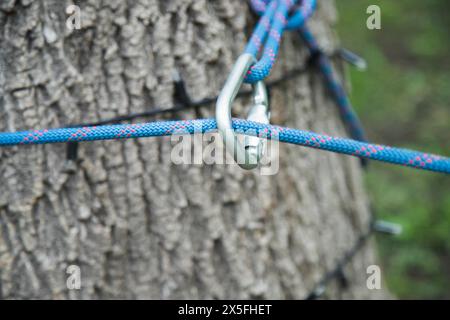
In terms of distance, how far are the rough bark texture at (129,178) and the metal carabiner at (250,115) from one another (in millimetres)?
174

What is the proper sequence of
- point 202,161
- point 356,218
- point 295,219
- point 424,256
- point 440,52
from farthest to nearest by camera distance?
point 440,52
point 424,256
point 356,218
point 295,219
point 202,161

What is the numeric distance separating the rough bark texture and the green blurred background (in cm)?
117

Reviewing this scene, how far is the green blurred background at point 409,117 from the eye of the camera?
196cm

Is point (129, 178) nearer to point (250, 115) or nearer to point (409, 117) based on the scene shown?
point (250, 115)

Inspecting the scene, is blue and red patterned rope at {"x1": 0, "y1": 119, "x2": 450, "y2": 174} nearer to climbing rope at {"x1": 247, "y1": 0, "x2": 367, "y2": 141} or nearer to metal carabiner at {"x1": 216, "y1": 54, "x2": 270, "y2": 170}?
metal carabiner at {"x1": 216, "y1": 54, "x2": 270, "y2": 170}

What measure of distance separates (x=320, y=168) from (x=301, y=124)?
117 mm

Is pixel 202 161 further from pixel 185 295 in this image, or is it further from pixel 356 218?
pixel 356 218

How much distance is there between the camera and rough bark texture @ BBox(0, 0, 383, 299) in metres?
0.78

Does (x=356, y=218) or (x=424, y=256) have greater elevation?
(x=356, y=218)

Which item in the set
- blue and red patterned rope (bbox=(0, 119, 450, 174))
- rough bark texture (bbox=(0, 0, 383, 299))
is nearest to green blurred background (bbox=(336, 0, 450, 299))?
rough bark texture (bbox=(0, 0, 383, 299))

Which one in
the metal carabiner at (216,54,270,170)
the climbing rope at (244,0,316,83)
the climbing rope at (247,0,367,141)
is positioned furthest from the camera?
the climbing rope at (247,0,367,141)

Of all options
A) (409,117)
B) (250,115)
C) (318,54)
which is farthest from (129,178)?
(409,117)

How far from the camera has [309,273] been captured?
101cm
